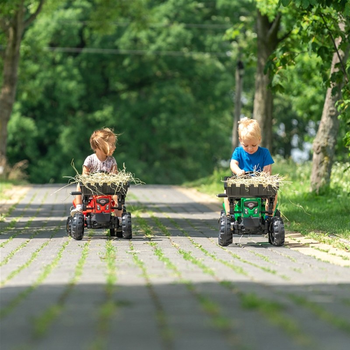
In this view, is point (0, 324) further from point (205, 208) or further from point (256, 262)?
point (205, 208)

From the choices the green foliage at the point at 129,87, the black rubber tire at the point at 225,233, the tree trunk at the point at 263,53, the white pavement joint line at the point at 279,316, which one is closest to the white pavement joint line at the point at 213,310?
the white pavement joint line at the point at 279,316

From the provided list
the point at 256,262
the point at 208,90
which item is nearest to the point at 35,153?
the point at 208,90

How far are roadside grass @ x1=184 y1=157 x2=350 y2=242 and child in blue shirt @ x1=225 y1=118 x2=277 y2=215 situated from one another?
0.44 metres

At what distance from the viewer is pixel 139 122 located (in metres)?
51.2

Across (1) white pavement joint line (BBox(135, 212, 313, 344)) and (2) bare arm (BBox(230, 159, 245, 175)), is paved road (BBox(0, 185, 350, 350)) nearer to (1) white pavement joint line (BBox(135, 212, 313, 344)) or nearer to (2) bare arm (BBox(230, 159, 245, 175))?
(1) white pavement joint line (BBox(135, 212, 313, 344))

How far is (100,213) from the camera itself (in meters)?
12.2

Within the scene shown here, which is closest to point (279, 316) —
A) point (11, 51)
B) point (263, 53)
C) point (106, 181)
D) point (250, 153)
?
point (250, 153)

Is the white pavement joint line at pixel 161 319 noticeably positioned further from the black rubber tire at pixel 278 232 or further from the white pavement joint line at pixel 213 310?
the black rubber tire at pixel 278 232

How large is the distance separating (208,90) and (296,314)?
45.9 meters

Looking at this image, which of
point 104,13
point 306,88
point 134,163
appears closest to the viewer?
point 104,13

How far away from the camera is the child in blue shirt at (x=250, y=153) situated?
1164 cm

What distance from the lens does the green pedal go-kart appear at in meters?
11.3

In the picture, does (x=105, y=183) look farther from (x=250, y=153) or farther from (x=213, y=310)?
(x=213, y=310)

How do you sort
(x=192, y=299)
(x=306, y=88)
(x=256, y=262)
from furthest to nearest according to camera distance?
(x=306, y=88) → (x=256, y=262) → (x=192, y=299)
